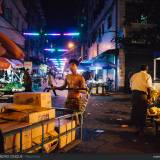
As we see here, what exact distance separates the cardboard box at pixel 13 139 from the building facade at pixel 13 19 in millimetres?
24589

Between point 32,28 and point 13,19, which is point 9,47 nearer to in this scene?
point 13,19

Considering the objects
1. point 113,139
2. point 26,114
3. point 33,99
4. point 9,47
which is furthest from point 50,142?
point 113,139

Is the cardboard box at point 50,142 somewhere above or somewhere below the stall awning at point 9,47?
below

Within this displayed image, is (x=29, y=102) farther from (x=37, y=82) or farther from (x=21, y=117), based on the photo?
(x=37, y=82)

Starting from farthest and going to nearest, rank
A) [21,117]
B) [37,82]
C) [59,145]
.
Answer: [37,82]
[59,145]
[21,117]

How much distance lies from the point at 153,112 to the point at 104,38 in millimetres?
26819

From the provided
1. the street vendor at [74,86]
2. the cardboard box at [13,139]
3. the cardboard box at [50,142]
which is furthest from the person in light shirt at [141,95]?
the cardboard box at [13,139]

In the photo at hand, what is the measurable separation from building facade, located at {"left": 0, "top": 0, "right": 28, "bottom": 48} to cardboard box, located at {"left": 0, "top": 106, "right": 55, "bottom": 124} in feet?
78.3

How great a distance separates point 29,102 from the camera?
22.0 feet

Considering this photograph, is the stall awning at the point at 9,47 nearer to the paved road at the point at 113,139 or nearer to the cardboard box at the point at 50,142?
the cardboard box at the point at 50,142

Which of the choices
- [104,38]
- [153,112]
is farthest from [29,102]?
[104,38]

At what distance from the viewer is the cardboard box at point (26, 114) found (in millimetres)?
5680

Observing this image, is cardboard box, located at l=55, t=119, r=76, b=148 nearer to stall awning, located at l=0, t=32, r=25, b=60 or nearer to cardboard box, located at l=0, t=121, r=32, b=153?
cardboard box, located at l=0, t=121, r=32, b=153

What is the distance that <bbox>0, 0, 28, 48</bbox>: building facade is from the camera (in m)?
31.3
